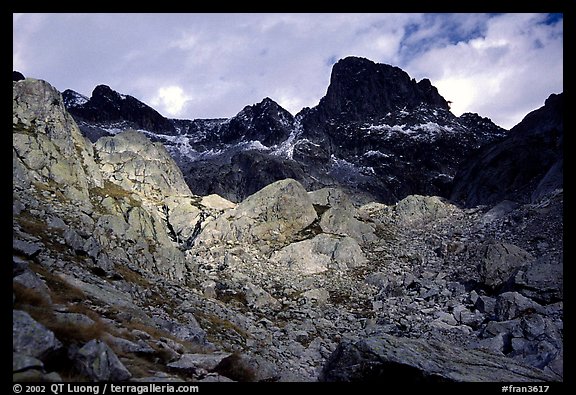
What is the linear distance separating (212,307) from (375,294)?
16.8 m

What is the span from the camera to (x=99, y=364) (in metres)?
6.96

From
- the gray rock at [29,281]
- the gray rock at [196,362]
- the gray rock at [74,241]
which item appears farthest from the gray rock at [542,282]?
the gray rock at [74,241]

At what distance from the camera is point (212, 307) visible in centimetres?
2462

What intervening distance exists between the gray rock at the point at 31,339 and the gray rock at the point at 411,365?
7643 mm

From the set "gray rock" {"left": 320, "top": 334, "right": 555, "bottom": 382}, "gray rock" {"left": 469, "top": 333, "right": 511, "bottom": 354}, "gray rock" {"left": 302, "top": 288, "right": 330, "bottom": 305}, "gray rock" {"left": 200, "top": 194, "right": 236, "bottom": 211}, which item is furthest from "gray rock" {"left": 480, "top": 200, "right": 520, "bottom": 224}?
"gray rock" {"left": 320, "top": 334, "right": 555, "bottom": 382}

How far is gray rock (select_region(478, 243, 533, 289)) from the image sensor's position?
29453mm

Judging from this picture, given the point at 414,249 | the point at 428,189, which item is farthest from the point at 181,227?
the point at 428,189

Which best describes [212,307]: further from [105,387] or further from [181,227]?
[181,227]

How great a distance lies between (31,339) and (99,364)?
4.43ft

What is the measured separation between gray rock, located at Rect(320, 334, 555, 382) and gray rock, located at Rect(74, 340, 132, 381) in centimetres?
622

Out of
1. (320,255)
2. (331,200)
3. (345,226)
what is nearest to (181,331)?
(320,255)

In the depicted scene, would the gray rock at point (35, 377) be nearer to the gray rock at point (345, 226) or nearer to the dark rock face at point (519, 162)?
the gray rock at point (345, 226)

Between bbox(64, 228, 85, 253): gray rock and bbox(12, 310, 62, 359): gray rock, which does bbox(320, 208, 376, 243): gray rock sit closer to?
bbox(64, 228, 85, 253): gray rock

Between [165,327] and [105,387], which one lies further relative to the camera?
[165,327]
